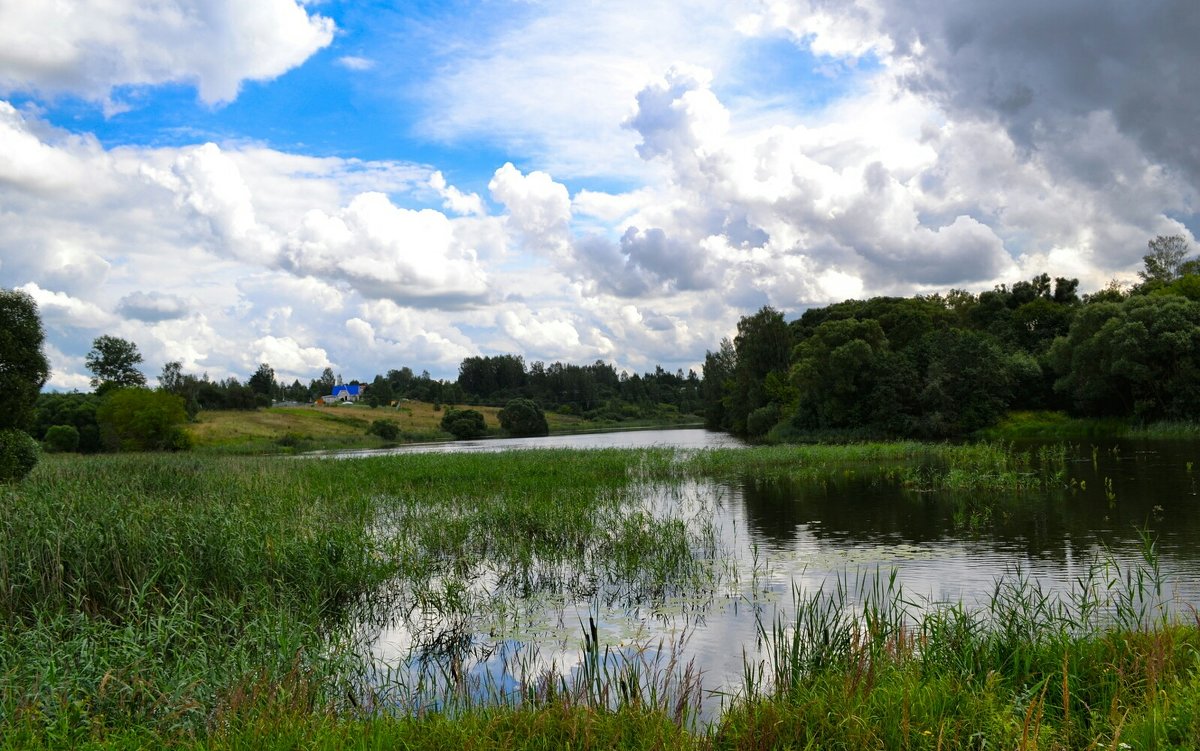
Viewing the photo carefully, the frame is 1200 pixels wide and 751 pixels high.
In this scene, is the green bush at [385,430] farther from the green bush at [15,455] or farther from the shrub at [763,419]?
the green bush at [15,455]

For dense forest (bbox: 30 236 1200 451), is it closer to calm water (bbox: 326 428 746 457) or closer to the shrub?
the shrub

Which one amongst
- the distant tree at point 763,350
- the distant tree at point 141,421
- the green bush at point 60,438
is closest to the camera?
the distant tree at point 141,421

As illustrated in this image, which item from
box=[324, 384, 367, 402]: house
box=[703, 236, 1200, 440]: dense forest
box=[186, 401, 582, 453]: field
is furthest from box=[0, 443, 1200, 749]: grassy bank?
box=[324, 384, 367, 402]: house

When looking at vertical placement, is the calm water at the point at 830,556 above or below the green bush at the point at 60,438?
below

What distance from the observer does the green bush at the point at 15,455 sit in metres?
22.1

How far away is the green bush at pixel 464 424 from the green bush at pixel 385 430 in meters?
9.80

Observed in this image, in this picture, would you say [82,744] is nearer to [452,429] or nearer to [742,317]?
[742,317]

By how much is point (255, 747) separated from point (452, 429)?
101 meters

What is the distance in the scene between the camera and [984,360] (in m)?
55.9

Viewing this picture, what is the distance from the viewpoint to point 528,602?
41.8ft

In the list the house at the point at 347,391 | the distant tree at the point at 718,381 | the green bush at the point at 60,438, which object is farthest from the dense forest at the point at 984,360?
the house at the point at 347,391

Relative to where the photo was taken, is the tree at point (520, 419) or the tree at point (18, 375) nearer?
the tree at point (18, 375)

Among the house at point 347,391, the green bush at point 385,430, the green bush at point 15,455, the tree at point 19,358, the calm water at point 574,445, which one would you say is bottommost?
the calm water at point 574,445

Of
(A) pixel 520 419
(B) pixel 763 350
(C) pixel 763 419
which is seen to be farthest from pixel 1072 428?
(A) pixel 520 419
